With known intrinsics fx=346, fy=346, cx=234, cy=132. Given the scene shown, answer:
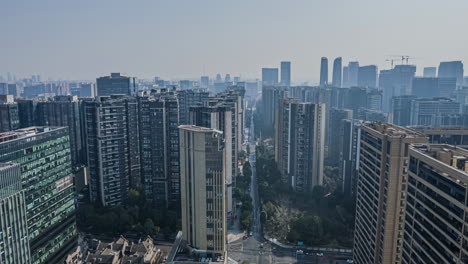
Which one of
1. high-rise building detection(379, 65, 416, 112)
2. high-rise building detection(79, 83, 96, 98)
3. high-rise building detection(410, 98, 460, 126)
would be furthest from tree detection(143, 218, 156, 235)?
high-rise building detection(79, 83, 96, 98)

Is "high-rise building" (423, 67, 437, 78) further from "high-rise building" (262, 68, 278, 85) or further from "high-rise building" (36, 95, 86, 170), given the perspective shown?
"high-rise building" (36, 95, 86, 170)

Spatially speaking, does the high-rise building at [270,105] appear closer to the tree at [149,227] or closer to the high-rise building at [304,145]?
the high-rise building at [304,145]

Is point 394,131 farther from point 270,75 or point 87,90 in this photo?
point 270,75

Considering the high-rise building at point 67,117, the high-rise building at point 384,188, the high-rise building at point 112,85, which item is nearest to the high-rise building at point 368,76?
the high-rise building at point 112,85

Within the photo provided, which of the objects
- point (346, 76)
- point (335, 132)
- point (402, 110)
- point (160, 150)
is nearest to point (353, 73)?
point (346, 76)

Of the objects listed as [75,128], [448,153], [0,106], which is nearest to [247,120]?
[75,128]

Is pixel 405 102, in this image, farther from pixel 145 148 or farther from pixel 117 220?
pixel 117 220

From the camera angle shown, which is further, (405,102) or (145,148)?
(405,102)
